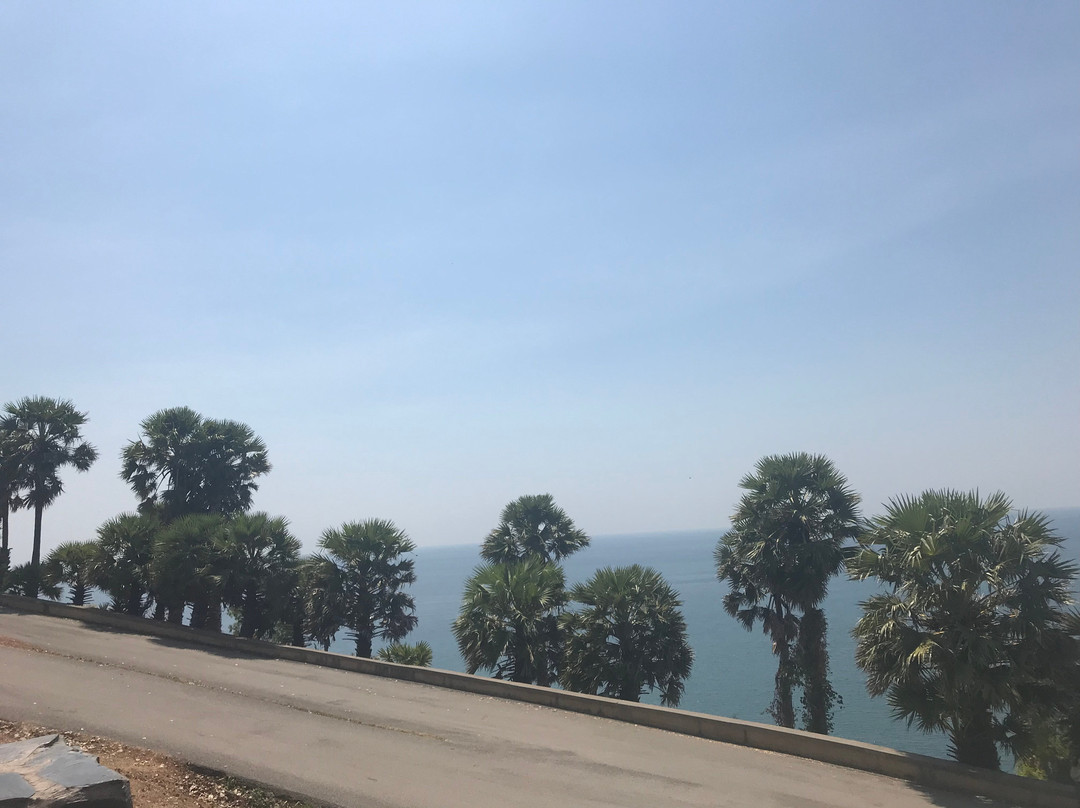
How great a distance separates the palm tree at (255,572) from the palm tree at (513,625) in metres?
6.35

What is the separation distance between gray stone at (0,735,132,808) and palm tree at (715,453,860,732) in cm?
1631

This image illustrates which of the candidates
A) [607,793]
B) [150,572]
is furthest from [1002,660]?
[150,572]

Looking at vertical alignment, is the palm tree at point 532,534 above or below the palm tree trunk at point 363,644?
above

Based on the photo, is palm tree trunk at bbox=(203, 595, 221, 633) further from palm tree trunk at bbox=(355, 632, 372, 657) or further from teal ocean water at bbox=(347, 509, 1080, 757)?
palm tree trunk at bbox=(355, 632, 372, 657)

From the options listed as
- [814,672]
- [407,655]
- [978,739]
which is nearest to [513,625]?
[407,655]

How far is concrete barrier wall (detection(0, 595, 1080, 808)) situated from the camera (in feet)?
31.9

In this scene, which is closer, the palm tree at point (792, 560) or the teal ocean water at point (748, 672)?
the palm tree at point (792, 560)

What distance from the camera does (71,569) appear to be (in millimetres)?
26219

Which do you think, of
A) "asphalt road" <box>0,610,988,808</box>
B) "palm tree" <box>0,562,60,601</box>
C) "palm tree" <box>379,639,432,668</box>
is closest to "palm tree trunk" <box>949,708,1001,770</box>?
"asphalt road" <box>0,610,988,808</box>

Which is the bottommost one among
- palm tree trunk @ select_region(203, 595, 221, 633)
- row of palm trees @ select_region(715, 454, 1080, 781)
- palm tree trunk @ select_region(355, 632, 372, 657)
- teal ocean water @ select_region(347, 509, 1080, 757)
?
teal ocean water @ select_region(347, 509, 1080, 757)

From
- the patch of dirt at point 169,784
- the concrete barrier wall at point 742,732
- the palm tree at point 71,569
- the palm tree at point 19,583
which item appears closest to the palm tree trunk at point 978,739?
the concrete barrier wall at point 742,732

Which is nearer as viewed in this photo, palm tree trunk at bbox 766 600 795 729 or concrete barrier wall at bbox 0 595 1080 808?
concrete barrier wall at bbox 0 595 1080 808

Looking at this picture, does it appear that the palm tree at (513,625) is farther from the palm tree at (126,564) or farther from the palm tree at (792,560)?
the palm tree at (126,564)

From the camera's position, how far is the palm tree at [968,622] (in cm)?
1024
